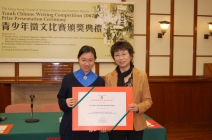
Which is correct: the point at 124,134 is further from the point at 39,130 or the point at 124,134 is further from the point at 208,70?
the point at 208,70

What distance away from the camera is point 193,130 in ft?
16.1

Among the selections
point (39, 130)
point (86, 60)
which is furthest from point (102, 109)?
point (39, 130)

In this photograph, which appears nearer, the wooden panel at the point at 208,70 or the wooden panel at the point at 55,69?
the wooden panel at the point at 55,69

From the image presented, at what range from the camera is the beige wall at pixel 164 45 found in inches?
198

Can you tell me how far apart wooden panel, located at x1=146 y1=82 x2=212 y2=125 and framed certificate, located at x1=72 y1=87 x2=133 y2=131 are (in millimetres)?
3431

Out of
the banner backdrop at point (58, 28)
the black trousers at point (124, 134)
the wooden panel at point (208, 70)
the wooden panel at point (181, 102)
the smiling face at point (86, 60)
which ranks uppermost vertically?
the banner backdrop at point (58, 28)

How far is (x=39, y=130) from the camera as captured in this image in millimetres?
2207

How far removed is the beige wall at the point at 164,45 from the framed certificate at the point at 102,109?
333cm

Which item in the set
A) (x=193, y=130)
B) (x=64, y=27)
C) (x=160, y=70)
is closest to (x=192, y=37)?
(x=160, y=70)

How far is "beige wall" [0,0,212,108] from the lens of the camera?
5.03 m

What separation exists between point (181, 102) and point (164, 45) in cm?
136

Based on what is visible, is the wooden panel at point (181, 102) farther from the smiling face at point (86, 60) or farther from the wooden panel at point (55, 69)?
the smiling face at point (86, 60)

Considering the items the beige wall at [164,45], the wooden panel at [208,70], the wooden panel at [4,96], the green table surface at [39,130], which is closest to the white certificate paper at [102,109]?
the green table surface at [39,130]

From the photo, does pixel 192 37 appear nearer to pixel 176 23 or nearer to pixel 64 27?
pixel 176 23
